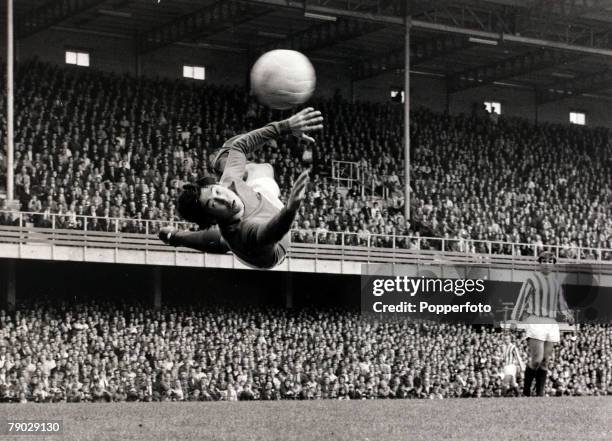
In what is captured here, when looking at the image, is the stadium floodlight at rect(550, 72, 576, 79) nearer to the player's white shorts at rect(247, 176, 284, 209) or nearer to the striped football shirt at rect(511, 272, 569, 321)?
the striped football shirt at rect(511, 272, 569, 321)

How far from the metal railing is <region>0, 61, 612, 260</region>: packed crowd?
0.23 ft

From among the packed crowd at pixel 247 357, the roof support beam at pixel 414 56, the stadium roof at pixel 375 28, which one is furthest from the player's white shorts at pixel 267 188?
the roof support beam at pixel 414 56

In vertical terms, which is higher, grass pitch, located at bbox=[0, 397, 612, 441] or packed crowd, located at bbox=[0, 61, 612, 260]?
packed crowd, located at bbox=[0, 61, 612, 260]

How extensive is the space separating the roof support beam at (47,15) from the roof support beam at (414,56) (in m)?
12.1

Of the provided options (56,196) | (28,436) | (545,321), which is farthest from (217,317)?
(28,436)

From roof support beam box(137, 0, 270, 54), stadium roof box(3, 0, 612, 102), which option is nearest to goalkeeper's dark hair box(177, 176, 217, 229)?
stadium roof box(3, 0, 612, 102)

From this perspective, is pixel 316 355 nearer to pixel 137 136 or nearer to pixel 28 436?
pixel 137 136

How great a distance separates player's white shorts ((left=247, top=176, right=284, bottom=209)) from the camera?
31.3ft

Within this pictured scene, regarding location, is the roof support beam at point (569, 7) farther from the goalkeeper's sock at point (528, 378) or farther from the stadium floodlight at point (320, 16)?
the goalkeeper's sock at point (528, 378)

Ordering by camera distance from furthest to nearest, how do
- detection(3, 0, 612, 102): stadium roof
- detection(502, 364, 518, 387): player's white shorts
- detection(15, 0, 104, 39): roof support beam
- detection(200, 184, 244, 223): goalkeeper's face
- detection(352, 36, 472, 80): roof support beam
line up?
detection(352, 36, 472, 80): roof support beam < detection(3, 0, 612, 102): stadium roof < detection(15, 0, 104, 39): roof support beam < detection(502, 364, 518, 387): player's white shorts < detection(200, 184, 244, 223): goalkeeper's face

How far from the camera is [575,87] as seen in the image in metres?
47.2

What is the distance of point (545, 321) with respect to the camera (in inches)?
714

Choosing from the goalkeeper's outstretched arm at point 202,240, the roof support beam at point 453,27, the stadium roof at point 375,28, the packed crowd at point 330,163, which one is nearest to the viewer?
the goalkeeper's outstretched arm at point 202,240

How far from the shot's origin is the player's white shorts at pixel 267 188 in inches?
376
